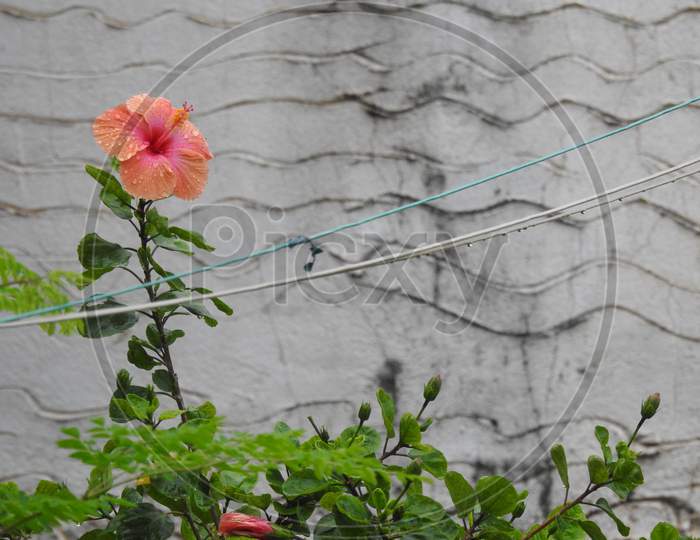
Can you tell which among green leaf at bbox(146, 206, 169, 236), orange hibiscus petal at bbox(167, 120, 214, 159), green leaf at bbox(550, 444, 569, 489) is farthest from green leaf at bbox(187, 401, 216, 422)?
green leaf at bbox(550, 444, 569, 489)

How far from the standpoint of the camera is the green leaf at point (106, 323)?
3.94 feet

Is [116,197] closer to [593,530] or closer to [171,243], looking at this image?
[171,243]

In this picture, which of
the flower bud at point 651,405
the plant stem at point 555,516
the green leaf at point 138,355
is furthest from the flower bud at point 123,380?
the flower bud at point 651,405

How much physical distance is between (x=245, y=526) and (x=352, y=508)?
0.41 ft

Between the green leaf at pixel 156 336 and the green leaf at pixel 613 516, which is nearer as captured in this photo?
the green leaf at pixel 613 516

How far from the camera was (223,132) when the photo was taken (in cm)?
207

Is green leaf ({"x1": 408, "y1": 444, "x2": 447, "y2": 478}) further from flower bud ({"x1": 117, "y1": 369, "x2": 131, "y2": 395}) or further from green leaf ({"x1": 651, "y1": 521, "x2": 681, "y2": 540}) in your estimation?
flower bud ({"x1": 117, "y1": 369, "x2": 131, "y2": 395})

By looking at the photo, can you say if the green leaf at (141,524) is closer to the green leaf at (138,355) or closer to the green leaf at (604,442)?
the green leaf at (138,355)

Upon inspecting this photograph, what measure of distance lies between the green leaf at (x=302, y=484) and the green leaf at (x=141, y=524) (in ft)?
0.52

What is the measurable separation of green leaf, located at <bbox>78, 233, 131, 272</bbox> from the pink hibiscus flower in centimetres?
9

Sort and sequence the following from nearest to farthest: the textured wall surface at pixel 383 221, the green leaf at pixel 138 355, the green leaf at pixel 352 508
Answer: the green leaf at pixel 352 508
the green leaf at pixel 138 355
the textured wall surface at pixel 383 221

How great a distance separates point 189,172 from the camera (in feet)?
4.06

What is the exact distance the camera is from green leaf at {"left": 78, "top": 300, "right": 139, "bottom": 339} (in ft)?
3.94

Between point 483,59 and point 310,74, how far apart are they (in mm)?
395
